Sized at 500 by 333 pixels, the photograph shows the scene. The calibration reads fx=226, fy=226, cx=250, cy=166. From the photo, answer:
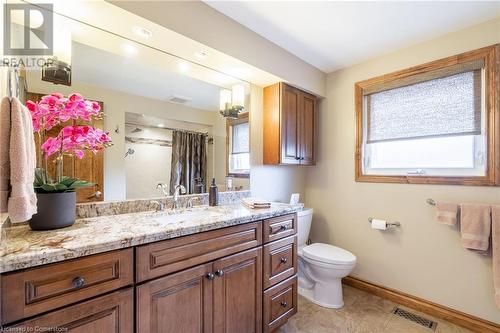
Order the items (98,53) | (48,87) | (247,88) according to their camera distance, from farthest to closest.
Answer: (247,88) → (98,53) → (48,87)

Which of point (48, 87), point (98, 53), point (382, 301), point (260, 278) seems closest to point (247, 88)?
point (98, 53)

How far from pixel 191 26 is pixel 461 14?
1972 mm

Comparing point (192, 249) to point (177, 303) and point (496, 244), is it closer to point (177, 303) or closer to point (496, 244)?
point (177, 303)

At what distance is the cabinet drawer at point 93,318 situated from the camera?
0.77m

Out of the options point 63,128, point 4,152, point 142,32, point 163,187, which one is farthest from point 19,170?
point 142,32

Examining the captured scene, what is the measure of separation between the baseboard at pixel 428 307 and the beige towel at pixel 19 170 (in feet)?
8.87

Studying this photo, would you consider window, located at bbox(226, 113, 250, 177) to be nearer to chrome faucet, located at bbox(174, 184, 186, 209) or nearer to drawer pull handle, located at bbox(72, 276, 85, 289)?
chrome faucet, located at bbox(174, 184, 186, 209)

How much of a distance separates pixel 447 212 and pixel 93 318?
7.79 ft

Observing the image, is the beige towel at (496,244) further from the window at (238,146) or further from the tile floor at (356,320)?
the window at (238,146)

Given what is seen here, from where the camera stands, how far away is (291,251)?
69.9 inches

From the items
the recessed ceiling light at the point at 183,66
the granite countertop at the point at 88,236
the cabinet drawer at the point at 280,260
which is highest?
the recessed ceiling light at the point at 183,66

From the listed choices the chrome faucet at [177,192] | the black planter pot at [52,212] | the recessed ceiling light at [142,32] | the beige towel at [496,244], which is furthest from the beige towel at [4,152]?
the beige towel at [496,244]

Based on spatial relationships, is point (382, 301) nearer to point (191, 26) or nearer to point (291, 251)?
point (291, 251)

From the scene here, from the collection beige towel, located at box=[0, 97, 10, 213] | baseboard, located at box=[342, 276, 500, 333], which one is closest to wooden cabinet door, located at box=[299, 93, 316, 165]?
baseboard, located at box=[342, 276, 500, 333]
